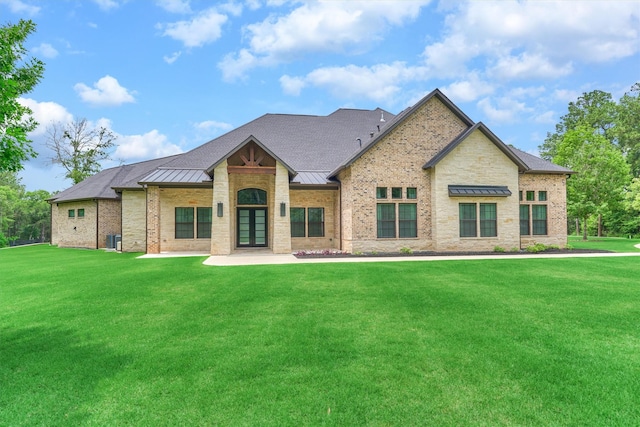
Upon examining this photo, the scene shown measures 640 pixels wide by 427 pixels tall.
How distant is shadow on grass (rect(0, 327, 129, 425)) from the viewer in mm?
3496

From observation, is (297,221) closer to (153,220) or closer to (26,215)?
(153,220)

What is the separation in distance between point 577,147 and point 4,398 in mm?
36011

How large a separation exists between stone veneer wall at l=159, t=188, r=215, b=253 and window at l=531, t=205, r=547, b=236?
693 inches

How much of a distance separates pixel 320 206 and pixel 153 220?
8.82 m

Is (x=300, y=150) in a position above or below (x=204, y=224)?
above

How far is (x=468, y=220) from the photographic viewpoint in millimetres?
17422

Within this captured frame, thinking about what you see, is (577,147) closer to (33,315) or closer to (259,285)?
(259,285)

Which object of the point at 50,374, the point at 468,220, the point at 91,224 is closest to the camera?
the point at 50,374

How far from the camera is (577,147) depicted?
28.8 m

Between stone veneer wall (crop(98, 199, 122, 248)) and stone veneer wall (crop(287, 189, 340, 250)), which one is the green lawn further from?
stone veneer wall (crop(98, 199, 122, 248))

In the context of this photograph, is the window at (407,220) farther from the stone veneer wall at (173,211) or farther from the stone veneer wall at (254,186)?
the stone veneer wall at (173,211)

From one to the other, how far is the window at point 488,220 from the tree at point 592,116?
Answer: 33.5 meters

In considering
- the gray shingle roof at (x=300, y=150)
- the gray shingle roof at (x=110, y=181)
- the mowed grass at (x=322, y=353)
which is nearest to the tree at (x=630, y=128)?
the gray shingle roof at (x=300, y=150)

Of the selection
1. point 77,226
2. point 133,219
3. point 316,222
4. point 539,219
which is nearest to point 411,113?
point 316,222
